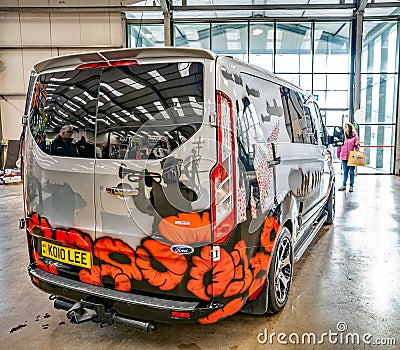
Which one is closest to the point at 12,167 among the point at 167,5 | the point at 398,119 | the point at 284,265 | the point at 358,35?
the point at 167,5

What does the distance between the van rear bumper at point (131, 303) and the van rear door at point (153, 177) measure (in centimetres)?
5

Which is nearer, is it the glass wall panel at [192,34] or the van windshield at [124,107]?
the van windshield at [124,107]

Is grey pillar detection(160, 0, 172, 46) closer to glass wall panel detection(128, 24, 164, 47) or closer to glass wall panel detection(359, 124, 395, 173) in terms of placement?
glass wall panel detection(128, 24, 164, 47)

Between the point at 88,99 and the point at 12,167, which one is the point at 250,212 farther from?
the point at 12,167

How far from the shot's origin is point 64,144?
2.04 m

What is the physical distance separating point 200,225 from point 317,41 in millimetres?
10939

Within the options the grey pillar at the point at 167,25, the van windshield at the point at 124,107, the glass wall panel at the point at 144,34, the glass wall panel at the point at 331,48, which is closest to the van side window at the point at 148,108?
the van windshield at the point at 124,107

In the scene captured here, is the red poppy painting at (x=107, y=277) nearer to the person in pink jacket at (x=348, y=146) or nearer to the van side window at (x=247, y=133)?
the van side window at (x=247, y=133)

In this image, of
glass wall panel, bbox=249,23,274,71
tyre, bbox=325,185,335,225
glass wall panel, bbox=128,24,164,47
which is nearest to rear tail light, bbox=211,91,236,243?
tyre, bbox=325,185,335,225

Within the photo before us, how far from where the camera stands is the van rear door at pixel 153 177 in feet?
5.79

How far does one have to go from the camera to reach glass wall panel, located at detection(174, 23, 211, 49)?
11180mm

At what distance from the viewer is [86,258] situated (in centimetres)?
203

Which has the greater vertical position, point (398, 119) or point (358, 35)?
point (358, 35)

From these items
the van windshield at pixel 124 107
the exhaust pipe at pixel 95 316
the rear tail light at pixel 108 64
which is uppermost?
the rear tail light at pixel 108 64
